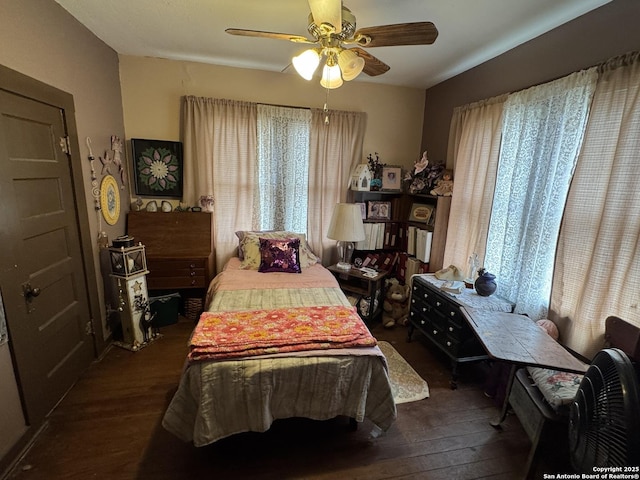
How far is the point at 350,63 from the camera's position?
5.25 feet

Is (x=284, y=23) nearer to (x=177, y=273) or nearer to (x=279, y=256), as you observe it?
(x=279, y=256)

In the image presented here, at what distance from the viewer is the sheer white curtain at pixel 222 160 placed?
2.93 meters

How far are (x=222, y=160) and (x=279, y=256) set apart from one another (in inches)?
47.0

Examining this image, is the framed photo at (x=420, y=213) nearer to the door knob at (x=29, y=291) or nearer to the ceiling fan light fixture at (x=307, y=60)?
the ceiling fan light fixture at (x=307, y=60)

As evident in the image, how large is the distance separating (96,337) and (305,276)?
1.81 m

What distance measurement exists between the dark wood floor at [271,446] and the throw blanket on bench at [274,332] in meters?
0.61

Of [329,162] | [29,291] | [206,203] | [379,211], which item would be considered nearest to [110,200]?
[206,203]

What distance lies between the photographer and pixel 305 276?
2764mm

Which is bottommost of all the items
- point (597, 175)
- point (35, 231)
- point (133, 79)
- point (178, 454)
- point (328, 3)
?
point (178, 454)

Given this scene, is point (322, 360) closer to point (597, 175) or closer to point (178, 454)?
point (178, 454)

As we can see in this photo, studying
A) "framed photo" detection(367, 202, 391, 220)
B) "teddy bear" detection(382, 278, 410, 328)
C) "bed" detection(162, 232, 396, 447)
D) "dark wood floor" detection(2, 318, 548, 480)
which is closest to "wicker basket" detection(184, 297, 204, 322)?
"dark wood floor" detection(2, 318, 548, 480)

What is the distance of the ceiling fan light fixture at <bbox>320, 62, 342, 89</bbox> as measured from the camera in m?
1.60

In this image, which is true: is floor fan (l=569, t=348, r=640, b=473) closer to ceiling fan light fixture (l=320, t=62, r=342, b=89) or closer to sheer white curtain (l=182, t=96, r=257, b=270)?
ceiling fan light fixture (l=320, t=62, r=342, b=89)

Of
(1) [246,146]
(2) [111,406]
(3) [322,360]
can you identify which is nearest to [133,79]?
(1) [246,146]
